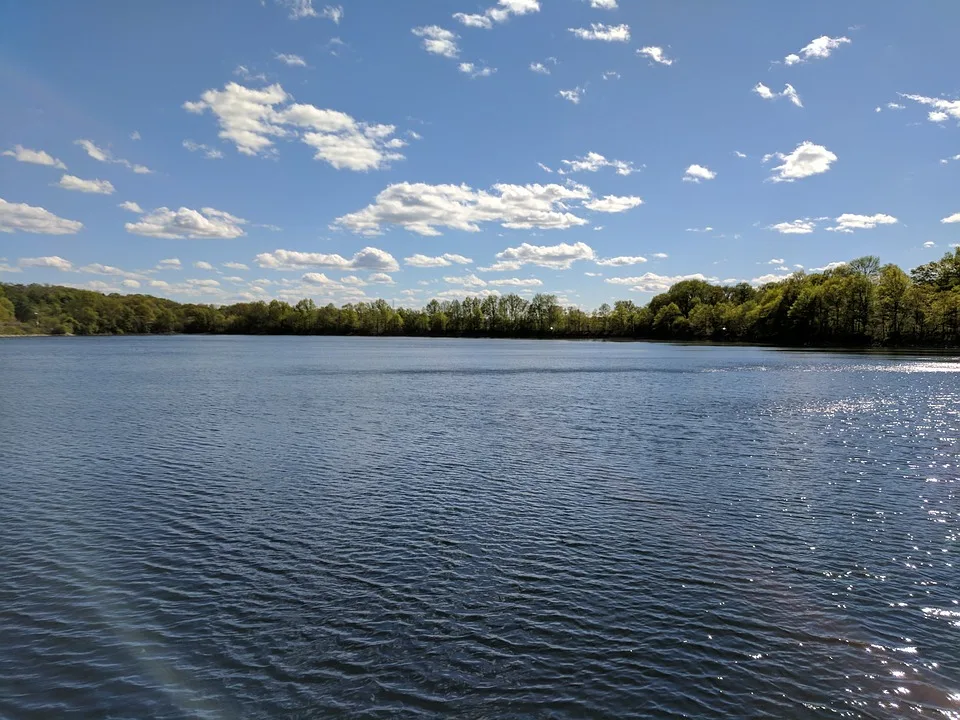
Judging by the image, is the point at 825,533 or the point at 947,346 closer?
the point at 825,533

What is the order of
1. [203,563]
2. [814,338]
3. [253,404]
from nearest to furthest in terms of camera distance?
[203,563], [253,404], [814,338]

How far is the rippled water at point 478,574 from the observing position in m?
10.7

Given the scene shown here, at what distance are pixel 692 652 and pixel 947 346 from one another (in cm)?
17257

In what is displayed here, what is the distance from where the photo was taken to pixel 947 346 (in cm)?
14562

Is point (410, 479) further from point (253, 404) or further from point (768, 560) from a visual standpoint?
point (253, 404)

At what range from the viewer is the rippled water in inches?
421

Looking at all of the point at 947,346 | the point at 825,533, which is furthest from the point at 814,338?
the point at 825,533

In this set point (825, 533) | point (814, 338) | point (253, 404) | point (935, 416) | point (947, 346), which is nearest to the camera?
point (825, 533)

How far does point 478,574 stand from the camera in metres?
15.5

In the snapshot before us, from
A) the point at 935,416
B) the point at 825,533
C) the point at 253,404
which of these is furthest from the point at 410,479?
the point at 935,416

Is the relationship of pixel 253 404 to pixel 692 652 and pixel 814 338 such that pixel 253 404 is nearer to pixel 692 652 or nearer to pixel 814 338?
pixel 692 652

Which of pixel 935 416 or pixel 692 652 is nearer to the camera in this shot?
pixel 692 652

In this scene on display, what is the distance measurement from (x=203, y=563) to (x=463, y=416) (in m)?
27.9

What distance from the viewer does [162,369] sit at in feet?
283
